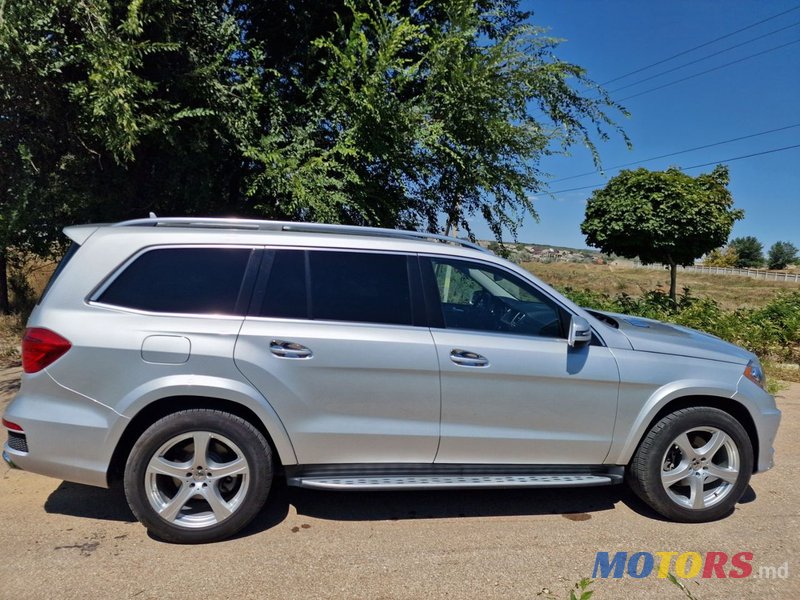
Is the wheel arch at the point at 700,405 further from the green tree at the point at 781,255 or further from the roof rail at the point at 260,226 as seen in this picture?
the green tree at the point at 781,255

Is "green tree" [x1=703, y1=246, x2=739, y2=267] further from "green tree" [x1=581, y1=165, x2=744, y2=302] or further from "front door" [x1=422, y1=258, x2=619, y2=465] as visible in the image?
"front door" [x1=422, y1=258, x2=619, y2=465]

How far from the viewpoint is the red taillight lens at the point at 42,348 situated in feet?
9.62

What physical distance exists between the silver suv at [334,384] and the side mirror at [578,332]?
0.01m

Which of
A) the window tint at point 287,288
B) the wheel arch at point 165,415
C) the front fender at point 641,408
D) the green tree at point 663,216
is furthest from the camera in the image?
the green tree at point 663,216

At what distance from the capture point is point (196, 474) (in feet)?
9.96

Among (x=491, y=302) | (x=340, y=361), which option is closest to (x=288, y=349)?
(x=340, y=361)

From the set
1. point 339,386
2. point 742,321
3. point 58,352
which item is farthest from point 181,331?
point 742,321

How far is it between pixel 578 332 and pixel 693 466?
1.23 metres

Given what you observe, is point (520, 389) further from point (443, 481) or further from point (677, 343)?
point (677, 343)

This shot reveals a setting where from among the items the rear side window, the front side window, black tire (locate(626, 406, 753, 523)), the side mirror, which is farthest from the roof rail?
black tire (locate(626, 406, 753, 523))

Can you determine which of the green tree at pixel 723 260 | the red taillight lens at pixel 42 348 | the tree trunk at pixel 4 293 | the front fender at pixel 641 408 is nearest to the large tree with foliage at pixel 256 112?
the tree trunk at pixel 4 293

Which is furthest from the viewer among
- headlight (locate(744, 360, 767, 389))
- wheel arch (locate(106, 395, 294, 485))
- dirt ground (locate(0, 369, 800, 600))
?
headlight (locate(744, 360, 767, 389))

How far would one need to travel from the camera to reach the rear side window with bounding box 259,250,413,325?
321cm

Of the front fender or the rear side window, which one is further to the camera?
the front fender
